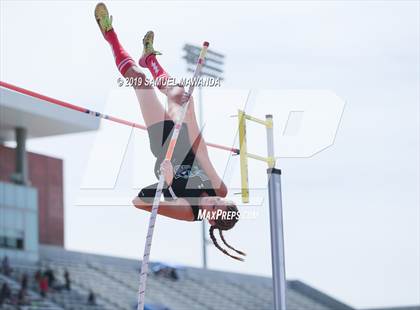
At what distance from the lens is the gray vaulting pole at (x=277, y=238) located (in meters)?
Answer: 9.06

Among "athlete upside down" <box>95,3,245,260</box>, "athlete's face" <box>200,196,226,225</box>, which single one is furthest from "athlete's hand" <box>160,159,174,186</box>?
"athlete's face" <box>200,196,226,225</box>

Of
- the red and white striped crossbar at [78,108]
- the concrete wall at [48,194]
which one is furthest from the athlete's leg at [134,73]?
the concrete wall at [48,194]

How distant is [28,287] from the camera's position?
21312 millimetres

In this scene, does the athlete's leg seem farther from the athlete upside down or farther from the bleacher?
the bleacher

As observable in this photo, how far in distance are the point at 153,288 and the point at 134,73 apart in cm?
1748

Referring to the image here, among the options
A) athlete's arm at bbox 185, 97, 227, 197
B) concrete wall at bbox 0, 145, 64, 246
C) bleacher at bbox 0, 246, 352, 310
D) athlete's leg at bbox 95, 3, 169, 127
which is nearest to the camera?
athlete's arm at bbox 185, 97, 227, 197

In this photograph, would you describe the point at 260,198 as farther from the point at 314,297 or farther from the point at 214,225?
the point at 314,297

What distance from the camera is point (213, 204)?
8078mm

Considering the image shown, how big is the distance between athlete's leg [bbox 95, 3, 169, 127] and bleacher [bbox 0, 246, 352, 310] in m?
12.5

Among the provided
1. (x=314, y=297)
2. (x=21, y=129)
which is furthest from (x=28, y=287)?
(x=314, y=297)

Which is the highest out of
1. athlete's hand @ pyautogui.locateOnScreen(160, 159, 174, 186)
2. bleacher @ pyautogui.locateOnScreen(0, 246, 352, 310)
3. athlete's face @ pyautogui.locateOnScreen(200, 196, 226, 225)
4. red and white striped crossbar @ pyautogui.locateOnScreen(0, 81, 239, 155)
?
red and white striped crossbar @ pyautogui.locateOnScreen(0, 81, 239, 155)

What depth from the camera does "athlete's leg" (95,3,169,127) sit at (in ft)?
27.8

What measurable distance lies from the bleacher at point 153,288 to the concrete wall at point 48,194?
3982mm

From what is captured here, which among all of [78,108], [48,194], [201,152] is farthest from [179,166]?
[48,194]
